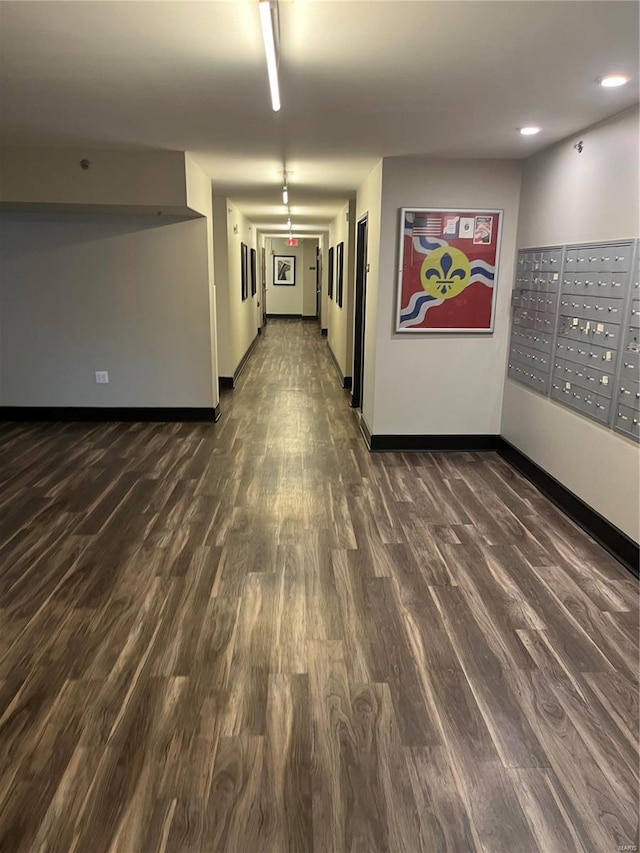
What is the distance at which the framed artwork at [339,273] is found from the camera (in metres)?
7.88

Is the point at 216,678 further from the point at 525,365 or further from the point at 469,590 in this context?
the point at 525,365

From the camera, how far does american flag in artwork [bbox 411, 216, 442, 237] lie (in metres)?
4.55

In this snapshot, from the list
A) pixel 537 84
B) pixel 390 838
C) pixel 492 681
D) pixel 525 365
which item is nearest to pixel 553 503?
pixel 525 365

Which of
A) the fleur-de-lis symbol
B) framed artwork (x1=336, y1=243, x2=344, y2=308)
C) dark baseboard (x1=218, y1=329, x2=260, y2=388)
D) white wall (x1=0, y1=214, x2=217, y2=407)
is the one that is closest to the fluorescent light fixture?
the fleur-de-lis symbol

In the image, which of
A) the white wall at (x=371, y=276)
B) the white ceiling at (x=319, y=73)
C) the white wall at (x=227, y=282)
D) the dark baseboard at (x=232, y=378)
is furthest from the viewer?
the dark baseboard at (x=232, y=378)

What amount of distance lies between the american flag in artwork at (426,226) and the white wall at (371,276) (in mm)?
291

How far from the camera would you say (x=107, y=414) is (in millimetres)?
5754

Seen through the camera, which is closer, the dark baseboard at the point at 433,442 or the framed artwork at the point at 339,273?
the dark baseboard at the point at 433,442

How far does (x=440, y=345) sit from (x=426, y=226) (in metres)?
0.95

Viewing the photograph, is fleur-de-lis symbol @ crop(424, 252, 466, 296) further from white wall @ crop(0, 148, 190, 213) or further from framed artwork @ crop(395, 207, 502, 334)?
white wall @ crop(0, 148, 190, 213)

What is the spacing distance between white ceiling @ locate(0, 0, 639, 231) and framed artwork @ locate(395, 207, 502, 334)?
21.2 inches

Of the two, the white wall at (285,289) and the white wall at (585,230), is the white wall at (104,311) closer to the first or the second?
the white wall at (585,230)

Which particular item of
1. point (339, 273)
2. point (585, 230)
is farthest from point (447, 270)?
point (339, 273)

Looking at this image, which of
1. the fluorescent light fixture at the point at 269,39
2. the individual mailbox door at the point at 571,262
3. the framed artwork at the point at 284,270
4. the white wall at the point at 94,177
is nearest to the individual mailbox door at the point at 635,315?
the individual mailbox door at the point at 571,262
